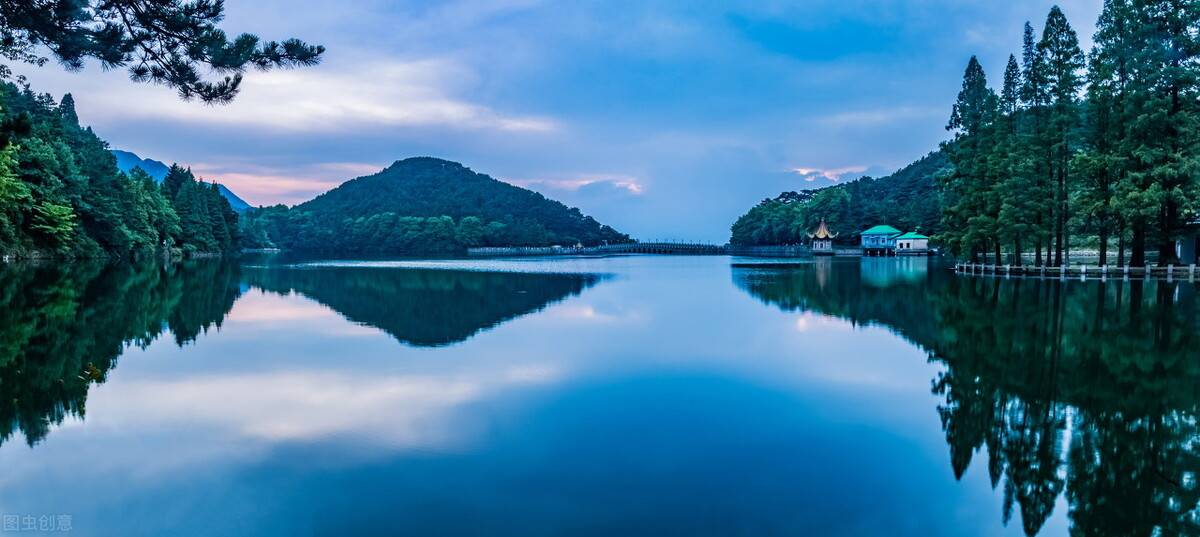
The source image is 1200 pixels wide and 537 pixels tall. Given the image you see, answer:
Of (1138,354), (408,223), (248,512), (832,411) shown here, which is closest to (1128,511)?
(832,411)

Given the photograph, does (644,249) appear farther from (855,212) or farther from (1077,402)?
(1077,402)

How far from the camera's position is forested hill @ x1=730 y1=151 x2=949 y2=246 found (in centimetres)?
8406

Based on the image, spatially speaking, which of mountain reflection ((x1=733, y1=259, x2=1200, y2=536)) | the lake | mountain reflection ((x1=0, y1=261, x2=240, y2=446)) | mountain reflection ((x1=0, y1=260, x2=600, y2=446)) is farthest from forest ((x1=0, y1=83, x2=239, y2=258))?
mountain reflection ((x1=733, y1=259, x2=1200, y2=536))

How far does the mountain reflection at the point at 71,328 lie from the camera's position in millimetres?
8336

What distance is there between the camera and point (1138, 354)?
11.5 meters

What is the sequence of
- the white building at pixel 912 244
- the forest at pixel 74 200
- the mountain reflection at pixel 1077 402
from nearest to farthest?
the mountain reflection at pixel 1077 402 < the forest at pixel 74 200 < the white building at pixel 912 244

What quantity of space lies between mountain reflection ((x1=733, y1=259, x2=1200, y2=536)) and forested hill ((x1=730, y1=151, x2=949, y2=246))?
190ft

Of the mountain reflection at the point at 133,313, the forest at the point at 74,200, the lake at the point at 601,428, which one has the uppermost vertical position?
the forest at the point at 74,200

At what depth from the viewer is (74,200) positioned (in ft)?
151

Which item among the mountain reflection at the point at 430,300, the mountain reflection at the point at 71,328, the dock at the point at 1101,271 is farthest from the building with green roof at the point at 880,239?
the mountain reflection at the point at 71,328

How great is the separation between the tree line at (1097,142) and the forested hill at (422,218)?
299 ft

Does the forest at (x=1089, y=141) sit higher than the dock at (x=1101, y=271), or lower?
higher

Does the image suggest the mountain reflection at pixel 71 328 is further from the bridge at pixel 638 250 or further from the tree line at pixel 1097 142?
the bridge at pixel 638 250

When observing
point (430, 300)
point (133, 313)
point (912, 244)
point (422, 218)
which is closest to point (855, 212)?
point (912, 244)
